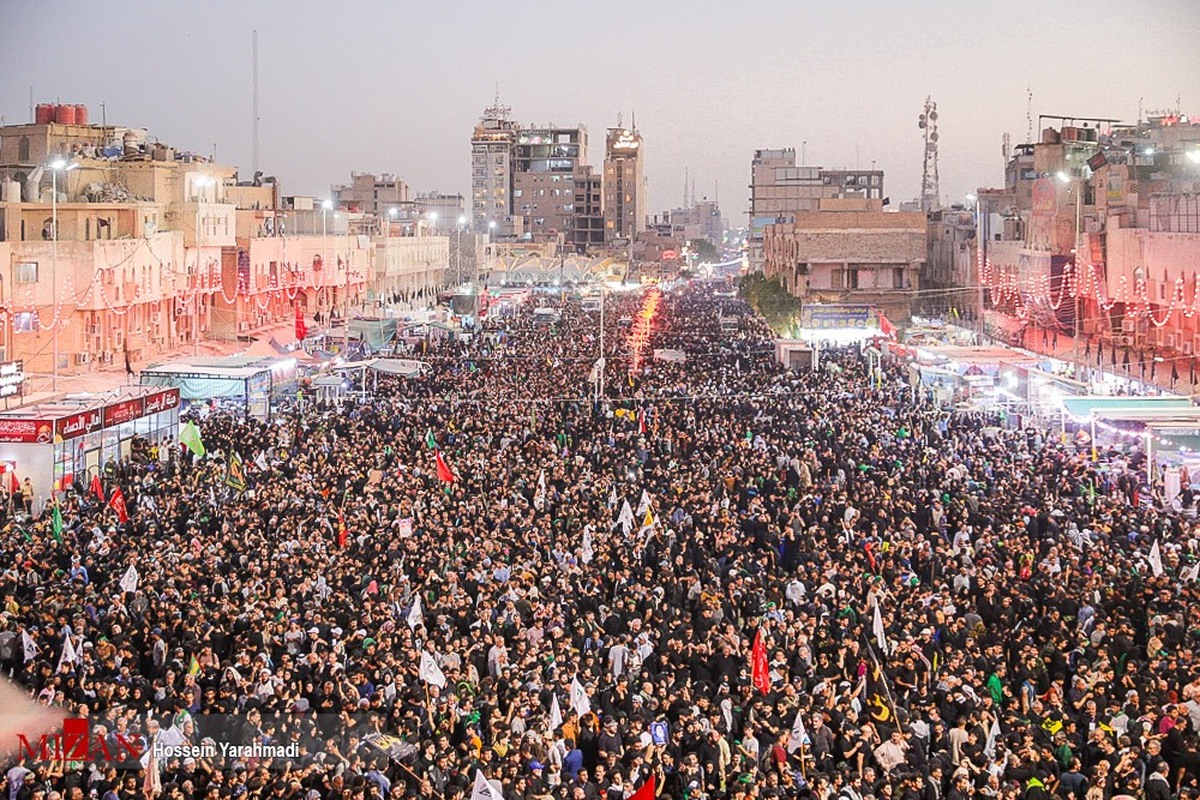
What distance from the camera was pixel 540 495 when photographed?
911 inches

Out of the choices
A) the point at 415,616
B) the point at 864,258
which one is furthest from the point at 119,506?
the point at 864,258

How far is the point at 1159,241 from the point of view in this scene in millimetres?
42719

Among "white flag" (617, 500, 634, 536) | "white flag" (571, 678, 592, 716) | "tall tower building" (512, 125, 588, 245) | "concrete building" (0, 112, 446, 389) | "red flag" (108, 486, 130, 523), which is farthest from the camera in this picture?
"tall tower building" (512, 125, 588, 245)

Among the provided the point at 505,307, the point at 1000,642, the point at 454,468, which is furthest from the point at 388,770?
the point at 505,307

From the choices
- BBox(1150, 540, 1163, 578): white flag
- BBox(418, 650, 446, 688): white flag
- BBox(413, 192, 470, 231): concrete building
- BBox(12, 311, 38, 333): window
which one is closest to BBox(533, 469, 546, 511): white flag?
BBox(1150, 540, 1163, 578): white flag

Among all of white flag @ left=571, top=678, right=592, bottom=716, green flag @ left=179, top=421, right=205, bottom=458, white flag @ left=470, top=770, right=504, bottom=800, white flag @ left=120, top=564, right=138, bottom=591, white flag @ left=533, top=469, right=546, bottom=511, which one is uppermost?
green flag @ left=179, top=421, right=205, bottom=458

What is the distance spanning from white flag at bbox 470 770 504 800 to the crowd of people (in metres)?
0.05

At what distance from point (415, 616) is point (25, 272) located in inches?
980

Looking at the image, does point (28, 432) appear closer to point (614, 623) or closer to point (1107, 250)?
point (614, 623)

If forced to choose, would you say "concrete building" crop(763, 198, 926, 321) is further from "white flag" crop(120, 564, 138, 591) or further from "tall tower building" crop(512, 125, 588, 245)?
"tall tower building" crop(512, 125, 588, 245)

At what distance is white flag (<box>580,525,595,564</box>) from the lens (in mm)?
18891

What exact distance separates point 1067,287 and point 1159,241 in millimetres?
8553

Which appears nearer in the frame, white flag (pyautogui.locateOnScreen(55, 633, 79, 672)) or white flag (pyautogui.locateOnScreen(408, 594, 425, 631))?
white flag (pyautogui.locateOnScreen(55, 633, 79, 672))

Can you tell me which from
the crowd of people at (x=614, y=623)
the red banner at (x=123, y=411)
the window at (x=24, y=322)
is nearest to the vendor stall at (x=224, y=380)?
the crowd of people at (x=614, y=623)
